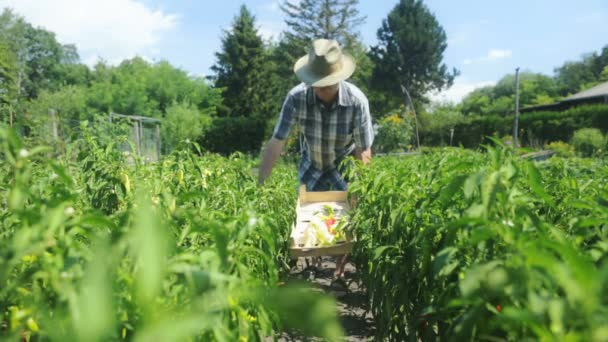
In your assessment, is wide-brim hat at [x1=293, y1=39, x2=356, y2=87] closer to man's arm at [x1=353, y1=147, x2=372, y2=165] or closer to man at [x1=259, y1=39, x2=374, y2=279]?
man at [x1=259, y1=39, x2=374, y2=279]

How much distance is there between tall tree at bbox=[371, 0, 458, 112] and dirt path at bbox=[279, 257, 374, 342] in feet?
142

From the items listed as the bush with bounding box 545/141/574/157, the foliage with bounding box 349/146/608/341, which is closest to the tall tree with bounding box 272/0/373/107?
the bush with bounding box 545/141/574/157

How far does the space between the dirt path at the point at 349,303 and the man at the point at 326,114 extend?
25 cm

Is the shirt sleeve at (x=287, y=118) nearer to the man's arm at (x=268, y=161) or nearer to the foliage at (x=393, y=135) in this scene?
the man's arm at (x=268, y=161)

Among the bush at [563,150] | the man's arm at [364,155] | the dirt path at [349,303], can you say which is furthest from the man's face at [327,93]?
the bush at [563,150]

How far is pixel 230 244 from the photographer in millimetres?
1225

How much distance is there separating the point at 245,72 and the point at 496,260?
41090 mm

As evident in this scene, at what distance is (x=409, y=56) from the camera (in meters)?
47.4

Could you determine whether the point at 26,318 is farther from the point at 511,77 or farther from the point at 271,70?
the point at 511,77

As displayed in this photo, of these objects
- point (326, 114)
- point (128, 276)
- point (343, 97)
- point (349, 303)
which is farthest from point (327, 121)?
point (128, 276)

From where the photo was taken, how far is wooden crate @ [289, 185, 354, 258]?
9.64 ft

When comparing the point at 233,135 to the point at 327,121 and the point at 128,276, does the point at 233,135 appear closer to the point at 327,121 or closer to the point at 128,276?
the point at 327,121

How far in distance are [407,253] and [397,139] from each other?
21.4 meters

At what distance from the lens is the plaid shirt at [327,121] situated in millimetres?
4438
